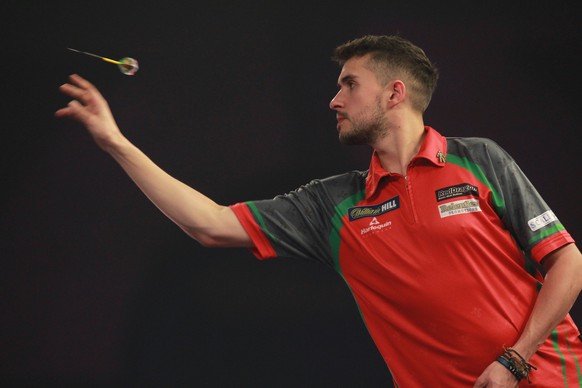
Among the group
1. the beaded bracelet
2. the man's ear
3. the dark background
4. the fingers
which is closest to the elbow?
the fingers

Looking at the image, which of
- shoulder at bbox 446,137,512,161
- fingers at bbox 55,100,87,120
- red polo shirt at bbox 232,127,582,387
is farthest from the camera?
shoulder at bbox 446,137,512,161

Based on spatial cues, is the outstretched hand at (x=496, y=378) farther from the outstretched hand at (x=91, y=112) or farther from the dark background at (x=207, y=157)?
the dark background at (x=207, y=157)

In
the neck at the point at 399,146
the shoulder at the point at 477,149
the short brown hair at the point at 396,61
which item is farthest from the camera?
the short brown hair at the point at 396,61

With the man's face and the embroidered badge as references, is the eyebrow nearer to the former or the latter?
the man's face

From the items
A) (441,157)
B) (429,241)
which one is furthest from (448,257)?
(441,157)

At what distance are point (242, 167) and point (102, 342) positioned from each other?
849 millimetres

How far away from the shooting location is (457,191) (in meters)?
1.73

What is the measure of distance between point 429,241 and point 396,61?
578mm

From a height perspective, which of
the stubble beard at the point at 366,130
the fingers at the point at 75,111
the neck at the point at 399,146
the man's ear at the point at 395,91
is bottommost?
the neck at the point at 399,146

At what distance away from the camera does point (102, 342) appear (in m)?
2.67

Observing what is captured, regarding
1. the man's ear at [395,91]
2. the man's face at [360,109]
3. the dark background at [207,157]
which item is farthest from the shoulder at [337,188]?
the dark background at [207,157]

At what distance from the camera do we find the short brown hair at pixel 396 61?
1.99 meters

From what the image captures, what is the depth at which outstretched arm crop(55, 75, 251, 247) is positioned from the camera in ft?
5.19

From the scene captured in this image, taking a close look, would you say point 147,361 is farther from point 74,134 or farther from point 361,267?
point 361,267
